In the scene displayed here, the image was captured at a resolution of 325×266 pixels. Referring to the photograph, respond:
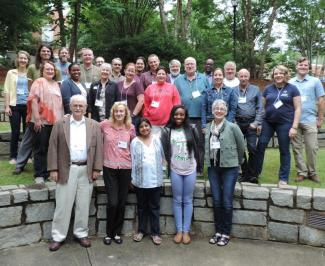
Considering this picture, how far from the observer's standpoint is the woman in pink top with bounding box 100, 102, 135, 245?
14.6 feet

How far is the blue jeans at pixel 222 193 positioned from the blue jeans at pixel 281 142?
0.86 meters

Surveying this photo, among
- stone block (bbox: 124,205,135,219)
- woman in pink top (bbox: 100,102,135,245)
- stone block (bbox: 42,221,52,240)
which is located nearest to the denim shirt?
woman in pink top (bbox: 100,102,135,245)

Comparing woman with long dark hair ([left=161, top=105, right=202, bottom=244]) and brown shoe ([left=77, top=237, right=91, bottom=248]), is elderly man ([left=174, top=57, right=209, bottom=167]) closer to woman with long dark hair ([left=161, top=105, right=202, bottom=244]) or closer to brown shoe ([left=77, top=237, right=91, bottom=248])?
woman with long dark hair ([left=161, top=105, right=202, bottom=244])

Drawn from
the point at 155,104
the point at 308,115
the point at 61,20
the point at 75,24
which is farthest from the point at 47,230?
the point at 61,20

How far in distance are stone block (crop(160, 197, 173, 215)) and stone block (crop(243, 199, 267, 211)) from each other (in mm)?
929

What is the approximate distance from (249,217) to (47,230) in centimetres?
249

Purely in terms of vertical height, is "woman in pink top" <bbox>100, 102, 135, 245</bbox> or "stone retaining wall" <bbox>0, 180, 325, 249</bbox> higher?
"woman in pink top" <bbox>100, 102, 135, 245</bbox>

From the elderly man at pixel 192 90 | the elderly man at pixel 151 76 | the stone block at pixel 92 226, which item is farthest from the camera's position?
the elderly man at pixel 151 76

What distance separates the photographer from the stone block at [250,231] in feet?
16.0

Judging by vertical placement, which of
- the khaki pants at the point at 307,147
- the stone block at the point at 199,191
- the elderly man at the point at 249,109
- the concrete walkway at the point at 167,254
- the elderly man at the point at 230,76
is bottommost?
the concrete walkway at the point at 167,254

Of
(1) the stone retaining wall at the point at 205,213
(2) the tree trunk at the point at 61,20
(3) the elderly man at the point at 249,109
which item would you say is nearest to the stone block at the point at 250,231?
(1) the stone retaining wall at the point at 205,213

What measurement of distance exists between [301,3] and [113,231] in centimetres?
1528

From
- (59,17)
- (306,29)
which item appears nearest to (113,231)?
(59,17)

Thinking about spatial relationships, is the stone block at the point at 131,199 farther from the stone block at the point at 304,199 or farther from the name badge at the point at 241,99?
the stone block at the point at 304,199
